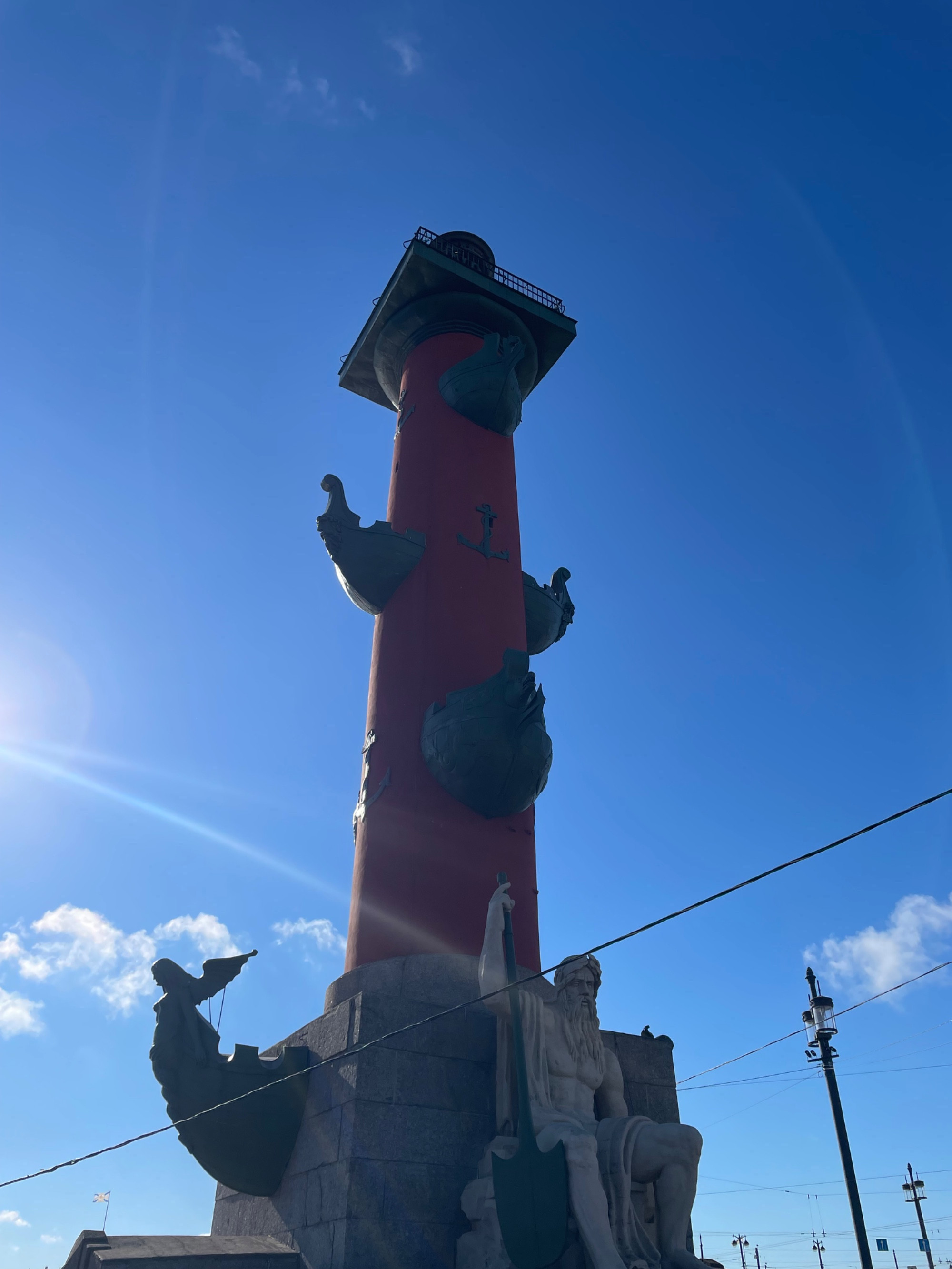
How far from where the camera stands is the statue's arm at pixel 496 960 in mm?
8672

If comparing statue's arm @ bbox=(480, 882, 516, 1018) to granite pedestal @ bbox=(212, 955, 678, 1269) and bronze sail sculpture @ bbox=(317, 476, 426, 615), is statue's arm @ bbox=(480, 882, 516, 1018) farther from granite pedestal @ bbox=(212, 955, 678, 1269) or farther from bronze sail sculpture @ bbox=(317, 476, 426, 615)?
bronze sail sculpture @ bbox=(317, 476, 426, 615)

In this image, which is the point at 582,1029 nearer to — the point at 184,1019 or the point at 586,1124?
the point at 586,1124

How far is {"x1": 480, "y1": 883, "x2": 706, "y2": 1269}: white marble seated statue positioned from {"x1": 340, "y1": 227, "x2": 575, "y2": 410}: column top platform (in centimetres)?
1019

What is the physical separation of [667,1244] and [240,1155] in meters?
3.84

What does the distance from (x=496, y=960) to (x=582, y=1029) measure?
104 cm

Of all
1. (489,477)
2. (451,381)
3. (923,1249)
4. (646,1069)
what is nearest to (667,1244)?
(646,1069)

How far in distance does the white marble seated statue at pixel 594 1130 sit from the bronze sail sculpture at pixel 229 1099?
6.93ft

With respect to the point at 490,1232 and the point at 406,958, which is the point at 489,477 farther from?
A: the point at 490,1232

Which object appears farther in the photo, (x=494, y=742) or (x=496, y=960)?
(x=494, y=742)

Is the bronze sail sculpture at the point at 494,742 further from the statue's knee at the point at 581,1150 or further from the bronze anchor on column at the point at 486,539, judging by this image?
the statue's knee at the point at 581,1150

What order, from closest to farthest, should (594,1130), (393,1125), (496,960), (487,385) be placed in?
1. (594,1130)
2. (393,1125)
3. (496,960)
4. (487,385)

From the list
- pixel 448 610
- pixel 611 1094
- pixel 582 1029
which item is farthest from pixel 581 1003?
pixel 448 610

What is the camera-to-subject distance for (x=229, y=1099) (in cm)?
936

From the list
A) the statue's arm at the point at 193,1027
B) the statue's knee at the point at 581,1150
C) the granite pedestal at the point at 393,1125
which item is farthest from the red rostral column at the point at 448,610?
the statue's knee at the point at 581,1150
